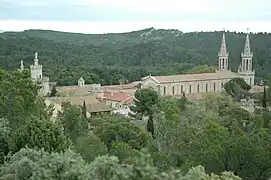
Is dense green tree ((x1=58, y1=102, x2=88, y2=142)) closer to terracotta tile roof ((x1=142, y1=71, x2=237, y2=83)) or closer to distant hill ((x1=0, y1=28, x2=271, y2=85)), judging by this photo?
terracotta tile roof ((x1=142, y1=71, x2=237, y2=83))

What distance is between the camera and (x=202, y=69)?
67.4 metres

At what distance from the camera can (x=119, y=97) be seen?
4828 centimetres

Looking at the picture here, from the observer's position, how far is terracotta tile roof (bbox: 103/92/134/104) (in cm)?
4734

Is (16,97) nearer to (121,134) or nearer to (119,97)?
(121,134)

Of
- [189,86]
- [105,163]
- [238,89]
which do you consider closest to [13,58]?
[189,86]

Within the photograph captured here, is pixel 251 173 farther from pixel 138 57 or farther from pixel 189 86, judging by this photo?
pixel 138 57

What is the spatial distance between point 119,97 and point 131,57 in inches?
2383

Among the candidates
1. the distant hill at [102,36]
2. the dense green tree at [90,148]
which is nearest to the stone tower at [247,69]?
the dense green tree at [90,148]

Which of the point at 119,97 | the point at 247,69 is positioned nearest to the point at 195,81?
the point at 247,69

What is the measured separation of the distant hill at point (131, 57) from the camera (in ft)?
248

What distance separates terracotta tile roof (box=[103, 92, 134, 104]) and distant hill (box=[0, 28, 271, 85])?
19.7 m

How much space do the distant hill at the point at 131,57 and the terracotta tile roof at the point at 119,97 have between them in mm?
19671

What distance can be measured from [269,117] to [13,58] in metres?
61.4

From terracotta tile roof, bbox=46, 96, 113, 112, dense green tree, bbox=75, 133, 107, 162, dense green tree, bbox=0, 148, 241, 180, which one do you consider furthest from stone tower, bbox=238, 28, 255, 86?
dense green tree, bbox=0, 148, 241, 180
